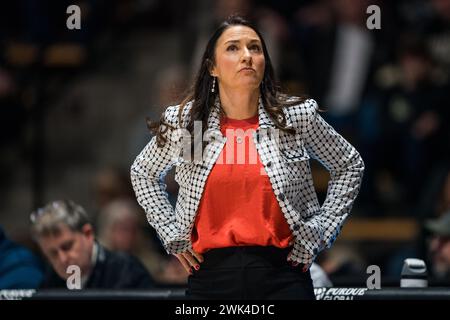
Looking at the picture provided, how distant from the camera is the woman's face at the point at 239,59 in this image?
16.9 feet

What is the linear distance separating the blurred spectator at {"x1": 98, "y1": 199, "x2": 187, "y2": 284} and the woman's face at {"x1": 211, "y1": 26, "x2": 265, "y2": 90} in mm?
2949

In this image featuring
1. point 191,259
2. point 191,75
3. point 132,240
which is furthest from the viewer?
point 191,75

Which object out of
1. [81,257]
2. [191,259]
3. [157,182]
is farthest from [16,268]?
[191,259]

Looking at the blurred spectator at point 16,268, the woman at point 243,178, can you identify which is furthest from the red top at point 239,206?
the blurred spectator at point 16,268

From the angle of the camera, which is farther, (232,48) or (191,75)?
(191,75)

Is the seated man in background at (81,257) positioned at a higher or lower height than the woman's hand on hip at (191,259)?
lower

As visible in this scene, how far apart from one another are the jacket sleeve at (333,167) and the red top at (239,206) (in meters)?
0.21

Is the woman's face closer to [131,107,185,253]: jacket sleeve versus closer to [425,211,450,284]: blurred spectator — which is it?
[131,107,185,253]: jacket sleeve

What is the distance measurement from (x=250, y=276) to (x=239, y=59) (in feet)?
2.46

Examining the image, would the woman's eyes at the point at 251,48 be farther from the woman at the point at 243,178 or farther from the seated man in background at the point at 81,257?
the seated man in background at the point at 81,257

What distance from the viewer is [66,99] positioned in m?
10.8

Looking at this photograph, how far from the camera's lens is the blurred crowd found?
31.0 feet

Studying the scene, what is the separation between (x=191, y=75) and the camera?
8.78 metres

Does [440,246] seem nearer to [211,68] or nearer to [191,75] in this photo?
[191,75]
